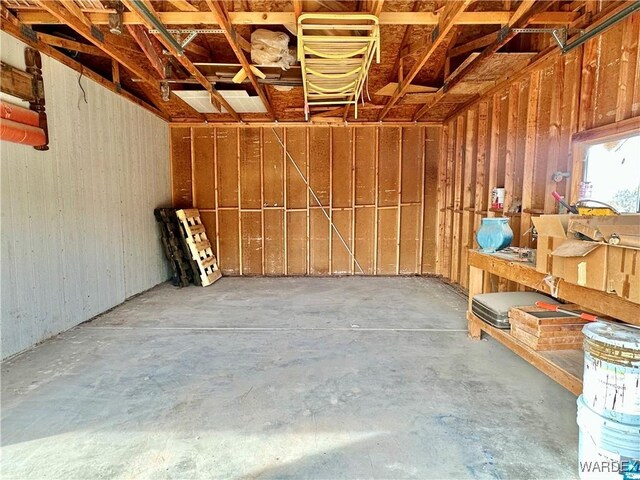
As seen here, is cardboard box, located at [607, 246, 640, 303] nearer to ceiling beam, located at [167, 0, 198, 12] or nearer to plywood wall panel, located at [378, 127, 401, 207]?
ceiling beam, located at [167, 0, 198, 12]

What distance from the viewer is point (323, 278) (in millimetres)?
6410

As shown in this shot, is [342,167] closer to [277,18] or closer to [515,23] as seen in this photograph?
[277,18]

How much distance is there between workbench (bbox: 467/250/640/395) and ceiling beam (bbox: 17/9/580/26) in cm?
198

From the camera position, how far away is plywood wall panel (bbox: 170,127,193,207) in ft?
21.1

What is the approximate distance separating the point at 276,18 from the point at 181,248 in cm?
410

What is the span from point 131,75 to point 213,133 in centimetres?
177

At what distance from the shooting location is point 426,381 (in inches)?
102

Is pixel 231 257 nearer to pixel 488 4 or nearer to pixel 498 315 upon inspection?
Answer: pixel 498 315

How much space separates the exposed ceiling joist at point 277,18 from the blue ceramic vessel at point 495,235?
1713 millimetres

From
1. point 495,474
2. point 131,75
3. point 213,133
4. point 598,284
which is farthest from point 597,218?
point 213,133

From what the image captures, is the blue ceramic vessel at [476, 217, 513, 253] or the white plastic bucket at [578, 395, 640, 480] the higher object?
the blue ceramic vessel at [476, 217, 513, 253]

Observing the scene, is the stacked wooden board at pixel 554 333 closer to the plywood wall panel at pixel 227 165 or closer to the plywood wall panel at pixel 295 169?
the plywood wall panel at pixel 295 169

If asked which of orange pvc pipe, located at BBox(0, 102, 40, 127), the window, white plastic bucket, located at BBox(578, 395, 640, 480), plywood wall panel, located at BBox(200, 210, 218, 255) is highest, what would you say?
orange pvc pipe, located at BBox(0, 102, 40, 127)

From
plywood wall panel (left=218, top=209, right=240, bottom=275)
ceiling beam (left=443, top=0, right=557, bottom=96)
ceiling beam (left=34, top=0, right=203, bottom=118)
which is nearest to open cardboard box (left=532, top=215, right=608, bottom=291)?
ceiling beam (left=443, top=0, right=557, bottom=96)
